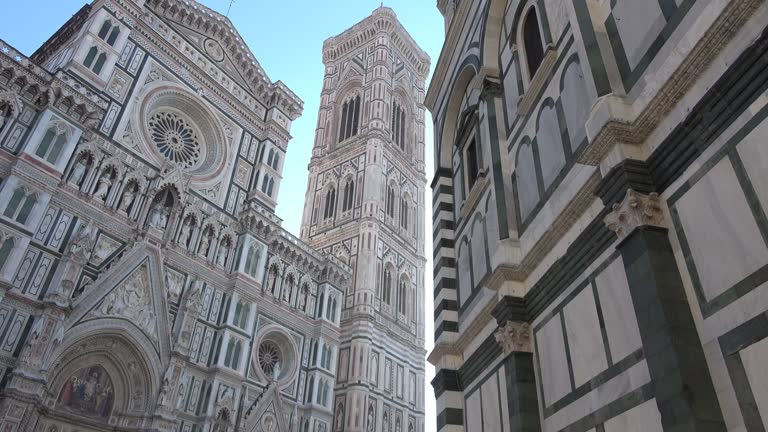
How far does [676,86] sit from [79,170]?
744 inches

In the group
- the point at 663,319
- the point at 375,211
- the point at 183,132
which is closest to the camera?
the point at 663,319

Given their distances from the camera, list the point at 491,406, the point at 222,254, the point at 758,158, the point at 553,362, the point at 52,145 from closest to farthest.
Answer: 1. the point at 758,158
2. the point at 553,362
3. the point at 491,406
4. the point at 52,145
5. the point at 222,254

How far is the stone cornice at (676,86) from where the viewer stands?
4242 millimetres

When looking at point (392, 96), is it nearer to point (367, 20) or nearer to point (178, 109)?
point (367, 20)

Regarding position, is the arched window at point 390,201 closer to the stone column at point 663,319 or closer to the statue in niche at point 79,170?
the statue in niche at point 79,170

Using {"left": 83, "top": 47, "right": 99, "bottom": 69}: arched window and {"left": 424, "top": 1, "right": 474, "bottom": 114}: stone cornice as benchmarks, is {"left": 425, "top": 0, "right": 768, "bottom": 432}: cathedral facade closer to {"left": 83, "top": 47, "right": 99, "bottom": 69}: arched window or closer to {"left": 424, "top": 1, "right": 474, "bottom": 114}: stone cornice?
{"left": 424, "top": 1, "right": 474, "bottom": 114}: stone cornice

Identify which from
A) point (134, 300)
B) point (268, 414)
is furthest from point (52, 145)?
point (268, 414)

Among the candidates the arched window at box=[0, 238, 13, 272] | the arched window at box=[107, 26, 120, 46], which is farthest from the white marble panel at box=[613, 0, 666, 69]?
the arched window at box=[107, 26, 120, 46]

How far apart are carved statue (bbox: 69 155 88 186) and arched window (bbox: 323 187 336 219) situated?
20000mm

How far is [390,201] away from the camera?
38250 millimetres

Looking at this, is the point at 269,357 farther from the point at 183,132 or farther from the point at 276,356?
the point at 183,132

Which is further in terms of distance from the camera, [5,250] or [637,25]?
[5,250]

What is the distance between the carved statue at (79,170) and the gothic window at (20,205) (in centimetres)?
169

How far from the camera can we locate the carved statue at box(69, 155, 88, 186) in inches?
720
